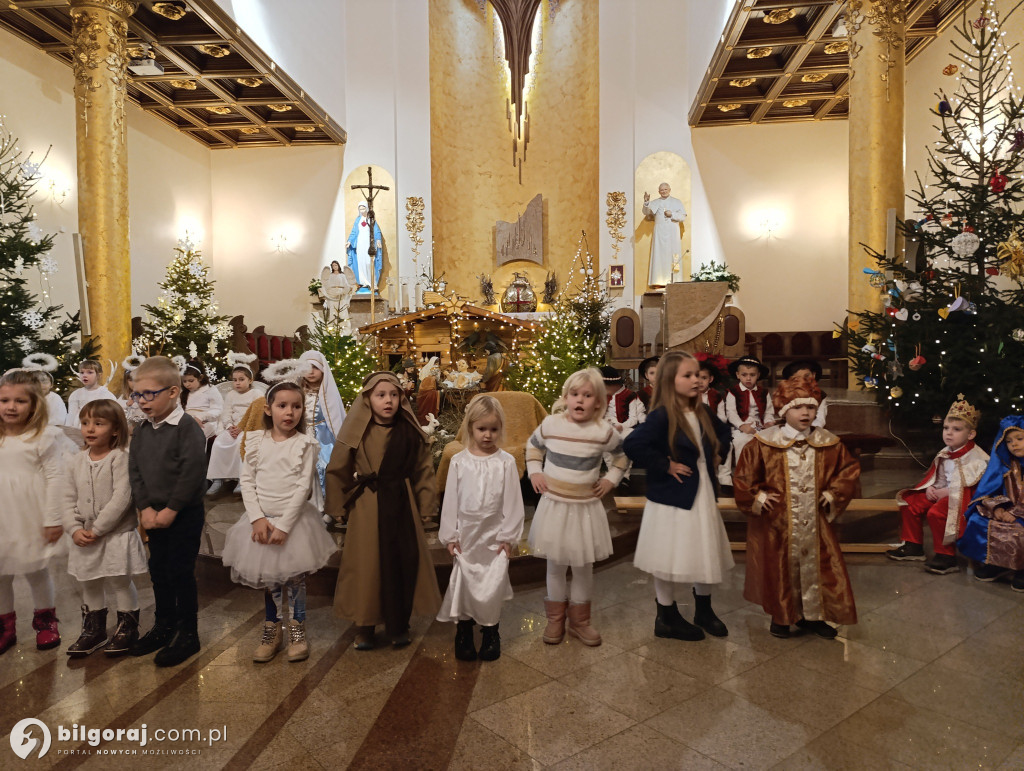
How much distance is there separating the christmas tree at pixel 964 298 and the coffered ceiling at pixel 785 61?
4.23m

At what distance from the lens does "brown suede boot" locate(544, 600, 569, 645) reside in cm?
368

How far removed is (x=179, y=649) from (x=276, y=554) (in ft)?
2.39

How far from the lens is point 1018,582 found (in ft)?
14.4

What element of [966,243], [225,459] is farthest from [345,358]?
[966,243]

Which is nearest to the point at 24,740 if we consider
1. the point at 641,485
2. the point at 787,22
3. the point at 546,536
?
the point at 546,536

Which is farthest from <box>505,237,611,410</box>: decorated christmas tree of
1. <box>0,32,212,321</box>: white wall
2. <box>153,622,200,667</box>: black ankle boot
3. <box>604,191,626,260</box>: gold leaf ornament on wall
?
<box>0,32,212,321</box>: white wall

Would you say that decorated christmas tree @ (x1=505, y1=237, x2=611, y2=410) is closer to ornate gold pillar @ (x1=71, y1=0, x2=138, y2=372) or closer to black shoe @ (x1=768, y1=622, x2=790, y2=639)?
black shoe @ (x1=768, y1=622, x2=790, y2=639)

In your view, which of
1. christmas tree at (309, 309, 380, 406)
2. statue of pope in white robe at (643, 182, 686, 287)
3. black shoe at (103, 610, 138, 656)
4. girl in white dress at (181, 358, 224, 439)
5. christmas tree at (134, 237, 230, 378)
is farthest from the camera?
statue of pope in white robe at (643, 182, 686, 287)

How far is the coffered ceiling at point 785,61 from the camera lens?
35.6 ft

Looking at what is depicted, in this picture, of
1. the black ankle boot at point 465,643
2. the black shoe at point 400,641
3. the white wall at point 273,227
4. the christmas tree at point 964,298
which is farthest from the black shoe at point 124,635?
the white wall at point 273,227

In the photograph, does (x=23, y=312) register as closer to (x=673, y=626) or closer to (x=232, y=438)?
(x=232, y=438)

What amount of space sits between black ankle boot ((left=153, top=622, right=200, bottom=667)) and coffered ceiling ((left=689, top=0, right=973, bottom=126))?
36.0 feet

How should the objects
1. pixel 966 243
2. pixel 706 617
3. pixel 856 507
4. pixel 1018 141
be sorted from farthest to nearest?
pixel 966 243
pixel 1018 141
pixel 856 507
pixel 706 617

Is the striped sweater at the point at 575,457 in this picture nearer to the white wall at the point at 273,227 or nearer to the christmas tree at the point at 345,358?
the christmas tree at the point at 345,358
